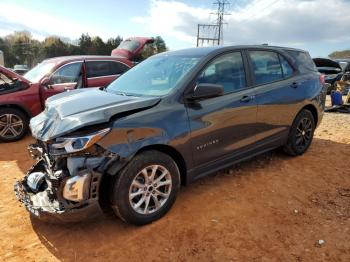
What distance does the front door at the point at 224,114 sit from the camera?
364cm

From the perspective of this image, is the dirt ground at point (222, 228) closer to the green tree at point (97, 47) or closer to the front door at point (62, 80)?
the front door at point (62, 80)

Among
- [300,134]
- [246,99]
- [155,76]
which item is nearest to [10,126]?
[155,76]

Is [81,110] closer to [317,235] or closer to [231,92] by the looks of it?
[231,92]

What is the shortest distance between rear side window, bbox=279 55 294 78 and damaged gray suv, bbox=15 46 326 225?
0.02 m

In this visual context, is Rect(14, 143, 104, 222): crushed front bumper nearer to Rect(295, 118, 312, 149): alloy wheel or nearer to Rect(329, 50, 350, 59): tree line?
Rect(295, 118, 312, 149): alloy wheel

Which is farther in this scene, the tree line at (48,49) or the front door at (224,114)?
the tree line at (48,49)

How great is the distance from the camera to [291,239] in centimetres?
316

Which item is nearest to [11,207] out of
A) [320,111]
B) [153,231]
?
[153,231]

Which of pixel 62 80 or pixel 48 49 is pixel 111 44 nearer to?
pixel 48 49

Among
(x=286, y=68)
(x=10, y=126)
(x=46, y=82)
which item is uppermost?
(x=286, y=68)

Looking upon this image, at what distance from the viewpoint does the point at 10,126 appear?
666 centimetres

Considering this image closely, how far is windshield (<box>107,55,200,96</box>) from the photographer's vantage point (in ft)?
12.4

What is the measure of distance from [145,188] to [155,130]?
23.1 inches

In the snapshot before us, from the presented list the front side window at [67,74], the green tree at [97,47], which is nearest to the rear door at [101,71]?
the front side window at [67,74]
